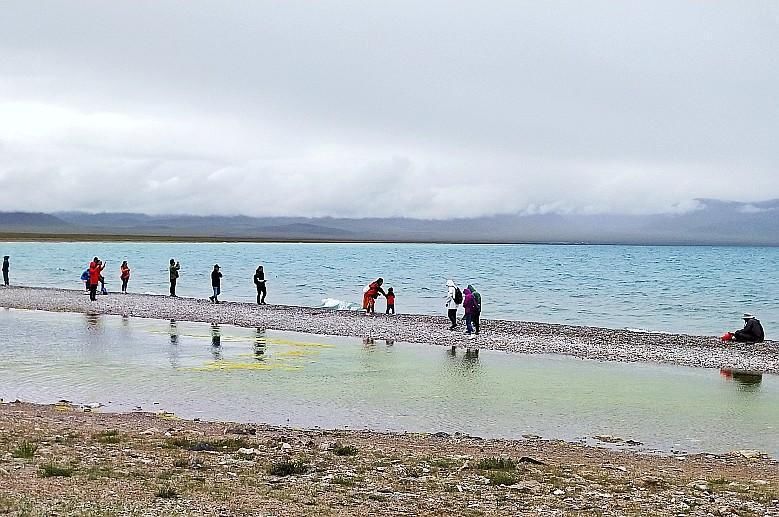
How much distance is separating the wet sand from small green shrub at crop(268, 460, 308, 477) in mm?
17919

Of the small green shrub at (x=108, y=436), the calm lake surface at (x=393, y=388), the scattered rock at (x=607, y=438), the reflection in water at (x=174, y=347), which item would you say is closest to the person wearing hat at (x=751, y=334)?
the calm lake surface at (x=393, y=388)

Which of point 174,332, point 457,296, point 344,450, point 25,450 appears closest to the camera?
point 25,450

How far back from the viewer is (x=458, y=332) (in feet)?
108

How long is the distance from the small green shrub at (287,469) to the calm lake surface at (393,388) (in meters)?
4.30

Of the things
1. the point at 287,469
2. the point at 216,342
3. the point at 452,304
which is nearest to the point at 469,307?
the point at 452,304

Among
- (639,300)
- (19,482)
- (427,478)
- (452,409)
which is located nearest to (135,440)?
(19,482)

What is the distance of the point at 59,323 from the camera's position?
34.0 m

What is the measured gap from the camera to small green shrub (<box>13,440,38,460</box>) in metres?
11.3

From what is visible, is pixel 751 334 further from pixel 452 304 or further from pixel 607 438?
pixel 607 438

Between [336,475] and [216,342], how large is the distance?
18.4 metres

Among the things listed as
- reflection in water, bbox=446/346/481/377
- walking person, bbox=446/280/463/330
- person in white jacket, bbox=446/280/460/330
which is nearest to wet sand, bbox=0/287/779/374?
person in white jacket, bbox=446/280/460/330

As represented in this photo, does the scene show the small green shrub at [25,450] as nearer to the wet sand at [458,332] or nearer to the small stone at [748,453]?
the small stone at [748,453]

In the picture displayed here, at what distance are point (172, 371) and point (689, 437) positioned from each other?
13161 millimetres

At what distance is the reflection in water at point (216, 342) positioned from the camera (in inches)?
1003
